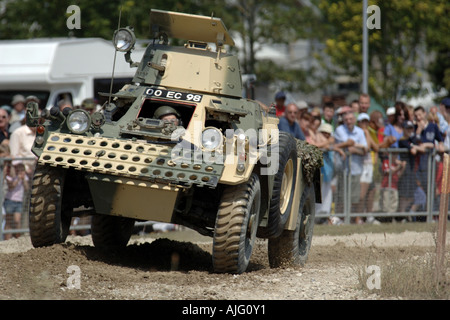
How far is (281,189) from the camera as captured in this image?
10273 mm

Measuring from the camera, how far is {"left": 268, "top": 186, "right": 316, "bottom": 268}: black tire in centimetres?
1103

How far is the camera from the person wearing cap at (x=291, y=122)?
599 inches

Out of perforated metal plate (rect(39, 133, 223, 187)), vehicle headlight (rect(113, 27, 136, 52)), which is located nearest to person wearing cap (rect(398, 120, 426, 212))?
vehicle headlight (rect(113, 27, 136, 52))

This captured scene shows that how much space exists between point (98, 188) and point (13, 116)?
23.1 feet

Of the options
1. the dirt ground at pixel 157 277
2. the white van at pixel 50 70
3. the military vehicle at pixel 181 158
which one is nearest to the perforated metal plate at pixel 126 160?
the military vehicle at pixel 181 158

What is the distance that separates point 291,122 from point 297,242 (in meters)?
4.37

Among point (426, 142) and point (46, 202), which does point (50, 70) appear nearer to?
point (426, 142)

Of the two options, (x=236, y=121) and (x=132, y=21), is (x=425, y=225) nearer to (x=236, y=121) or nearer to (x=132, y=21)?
(x=236, y=121)

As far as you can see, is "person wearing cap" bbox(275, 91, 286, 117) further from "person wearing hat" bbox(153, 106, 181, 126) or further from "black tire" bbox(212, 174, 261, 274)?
"black tire" bbox(212, 174, 261, 274)

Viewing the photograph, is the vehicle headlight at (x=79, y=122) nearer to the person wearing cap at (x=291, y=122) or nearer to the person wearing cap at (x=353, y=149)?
the person wearing cap at (x=291, y=122)

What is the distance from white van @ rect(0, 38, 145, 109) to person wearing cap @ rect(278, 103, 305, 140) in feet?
13.5

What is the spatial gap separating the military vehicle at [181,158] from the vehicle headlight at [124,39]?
1cm

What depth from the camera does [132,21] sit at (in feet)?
77.6
